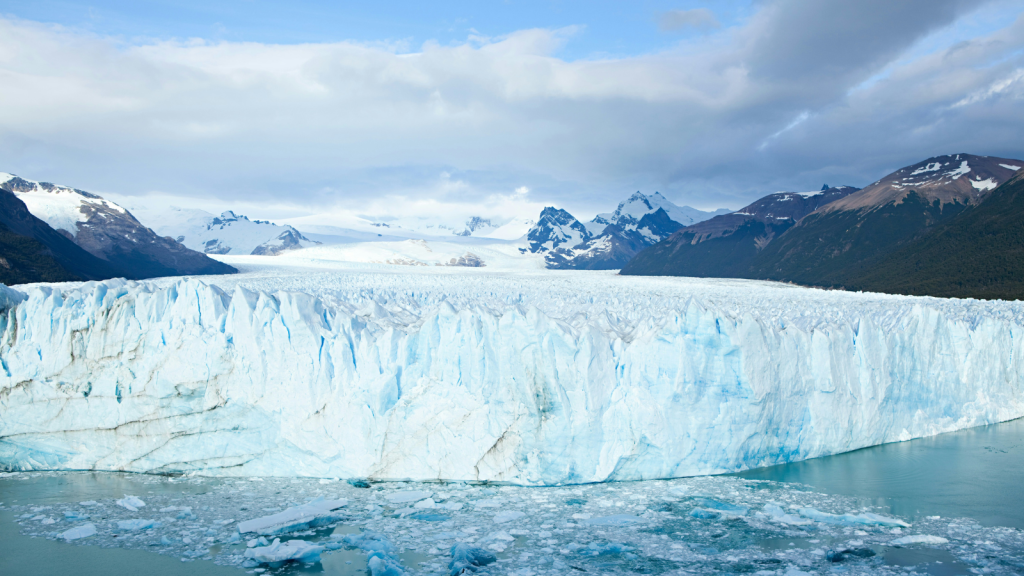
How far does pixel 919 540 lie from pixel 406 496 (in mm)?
6037

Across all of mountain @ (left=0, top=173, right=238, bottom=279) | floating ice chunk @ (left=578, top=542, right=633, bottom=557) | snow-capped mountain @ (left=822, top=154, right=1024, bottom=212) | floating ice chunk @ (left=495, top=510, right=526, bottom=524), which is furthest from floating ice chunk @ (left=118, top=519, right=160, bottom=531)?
snow-capped mountain @ (left=822, top=154, right=1024, bottom=212)

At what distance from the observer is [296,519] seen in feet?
23.2

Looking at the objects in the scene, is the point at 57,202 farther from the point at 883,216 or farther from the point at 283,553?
the point at 883,216

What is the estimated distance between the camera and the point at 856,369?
10.1m

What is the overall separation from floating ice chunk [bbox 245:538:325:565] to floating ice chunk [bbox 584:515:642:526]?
3.08 metres

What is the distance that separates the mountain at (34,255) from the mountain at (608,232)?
8195cm

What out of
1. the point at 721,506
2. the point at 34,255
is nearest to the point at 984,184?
the point at 721,506

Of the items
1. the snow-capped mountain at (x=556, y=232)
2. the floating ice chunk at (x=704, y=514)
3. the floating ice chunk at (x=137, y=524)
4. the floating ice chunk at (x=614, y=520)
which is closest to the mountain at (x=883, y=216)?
the floating ice chunk at (x=704, y=514)

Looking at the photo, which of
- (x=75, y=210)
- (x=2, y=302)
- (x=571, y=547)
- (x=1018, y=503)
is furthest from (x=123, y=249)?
(x=1018, y=503)

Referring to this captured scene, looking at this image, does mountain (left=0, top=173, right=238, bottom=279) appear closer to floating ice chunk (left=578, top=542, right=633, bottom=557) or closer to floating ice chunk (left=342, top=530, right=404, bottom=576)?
floating ice chunk (left=342, top=530, right=404, bottom=576)

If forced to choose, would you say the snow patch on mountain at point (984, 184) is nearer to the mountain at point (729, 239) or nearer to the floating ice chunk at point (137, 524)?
the mountain at point (729, 239)

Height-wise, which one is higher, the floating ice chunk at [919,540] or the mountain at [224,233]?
the mountain at [224,233]

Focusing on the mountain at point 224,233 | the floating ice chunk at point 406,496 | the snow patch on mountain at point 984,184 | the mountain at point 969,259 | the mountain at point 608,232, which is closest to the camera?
the floating ice chunk at point 406,496

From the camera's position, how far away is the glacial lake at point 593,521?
245 inches
